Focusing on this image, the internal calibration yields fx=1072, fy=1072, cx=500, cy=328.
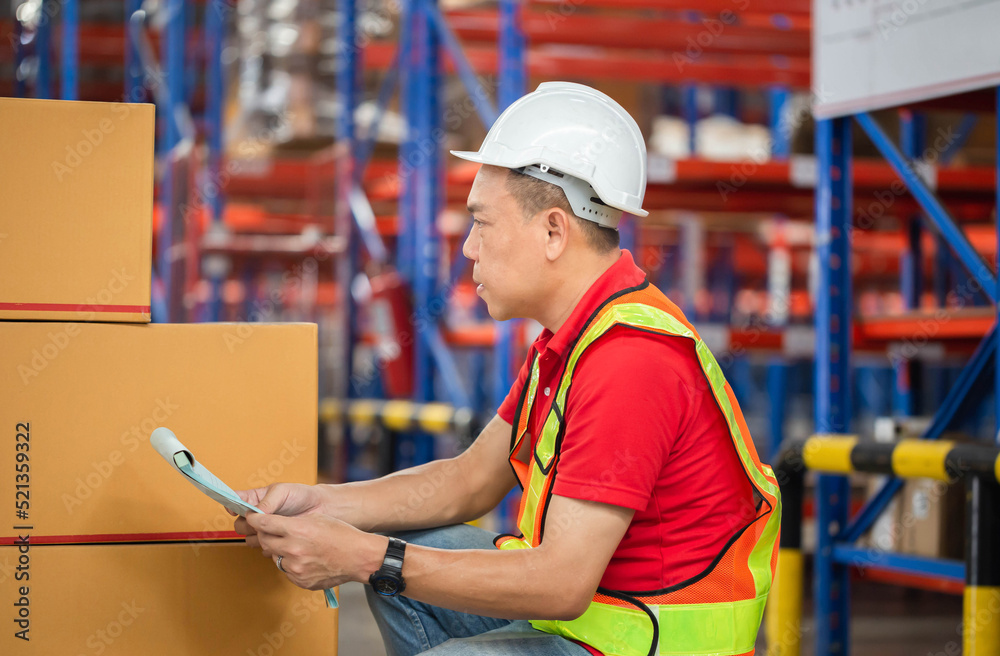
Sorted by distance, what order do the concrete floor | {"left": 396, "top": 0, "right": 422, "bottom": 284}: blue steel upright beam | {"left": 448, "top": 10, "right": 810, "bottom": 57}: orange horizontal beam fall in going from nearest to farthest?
1. the concrete floor
2. {"left": 396, "top": 0, "right": 422, "bottom": 284}: blue steel upright beam
3. {"left": 448, "top": 10, "right": 810, "bottom": 57}: orange horizontal beam

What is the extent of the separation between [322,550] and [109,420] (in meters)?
0.55

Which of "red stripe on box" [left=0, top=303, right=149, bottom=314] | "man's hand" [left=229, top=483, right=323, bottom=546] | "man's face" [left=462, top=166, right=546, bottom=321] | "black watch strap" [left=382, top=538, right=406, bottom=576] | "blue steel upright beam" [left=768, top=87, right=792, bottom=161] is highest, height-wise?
"blue steel upright beam" [left=768, top=87, right=792, bottom=161]

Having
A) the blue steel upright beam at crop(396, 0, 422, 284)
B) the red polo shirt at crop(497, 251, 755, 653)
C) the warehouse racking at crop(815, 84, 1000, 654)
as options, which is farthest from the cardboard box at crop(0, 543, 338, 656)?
the blue steel upright beam at crop(396, 0, 422, 284)

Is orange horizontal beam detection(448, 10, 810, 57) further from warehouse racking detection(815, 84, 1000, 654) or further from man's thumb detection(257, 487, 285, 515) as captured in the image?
man's thumb detection(257, 487, 285, 515)

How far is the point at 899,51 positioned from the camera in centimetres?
311

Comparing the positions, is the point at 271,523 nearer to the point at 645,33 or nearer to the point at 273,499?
the point at 273,499

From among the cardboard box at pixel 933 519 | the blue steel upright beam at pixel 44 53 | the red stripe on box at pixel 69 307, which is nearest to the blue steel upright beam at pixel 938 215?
the cardboard box at pixel 933 519

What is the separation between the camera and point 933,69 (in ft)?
9.85

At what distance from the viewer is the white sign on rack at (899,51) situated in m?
2.86

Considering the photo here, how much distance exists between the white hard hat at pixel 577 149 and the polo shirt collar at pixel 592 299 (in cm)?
10

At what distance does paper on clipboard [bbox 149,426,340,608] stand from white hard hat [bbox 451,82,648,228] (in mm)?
742

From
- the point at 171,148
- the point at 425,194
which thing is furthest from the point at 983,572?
the point at 171,148

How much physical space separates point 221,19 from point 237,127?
104cm

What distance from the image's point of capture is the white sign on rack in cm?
286
